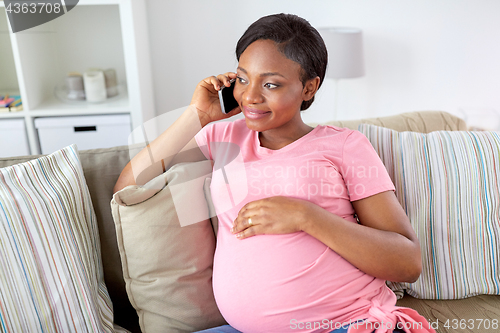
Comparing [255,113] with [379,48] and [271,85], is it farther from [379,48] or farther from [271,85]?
[379,48]

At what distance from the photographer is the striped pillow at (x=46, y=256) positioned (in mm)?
858

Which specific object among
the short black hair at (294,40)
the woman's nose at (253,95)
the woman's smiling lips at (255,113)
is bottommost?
the woman's smiling lips at (255,113)

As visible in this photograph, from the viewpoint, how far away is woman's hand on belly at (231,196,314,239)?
963 millimetres

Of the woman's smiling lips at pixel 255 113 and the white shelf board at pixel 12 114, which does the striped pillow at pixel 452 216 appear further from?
the white shelf board at pixel 12 114

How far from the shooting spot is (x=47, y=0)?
1899 millimetres

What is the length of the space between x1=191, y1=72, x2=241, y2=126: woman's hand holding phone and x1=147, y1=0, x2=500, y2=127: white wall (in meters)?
1.15

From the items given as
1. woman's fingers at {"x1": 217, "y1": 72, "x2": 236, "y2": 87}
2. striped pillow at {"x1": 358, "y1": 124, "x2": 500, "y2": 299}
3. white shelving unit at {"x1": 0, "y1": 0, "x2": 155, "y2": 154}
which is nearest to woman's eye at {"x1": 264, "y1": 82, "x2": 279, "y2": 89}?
woman's fingers at {"x1": 217, "y1": 72, "x2": 236, "y2": 87}

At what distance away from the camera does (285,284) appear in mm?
939

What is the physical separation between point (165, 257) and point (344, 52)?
1530 mm

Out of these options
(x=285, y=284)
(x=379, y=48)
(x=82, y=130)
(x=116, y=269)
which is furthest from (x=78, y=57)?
(x=285, y=284)

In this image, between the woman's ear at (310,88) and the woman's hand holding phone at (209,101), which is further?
the woman's hand holding phone at (209,101)

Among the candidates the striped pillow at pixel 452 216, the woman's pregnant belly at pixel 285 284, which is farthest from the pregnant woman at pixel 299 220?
the striped pillow at pixel 452 216

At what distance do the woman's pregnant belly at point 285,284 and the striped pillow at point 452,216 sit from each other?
34 centimetres

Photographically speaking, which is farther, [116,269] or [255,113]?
[116,269]
